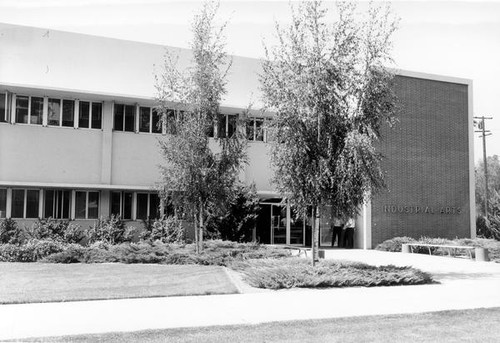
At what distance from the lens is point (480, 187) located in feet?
289

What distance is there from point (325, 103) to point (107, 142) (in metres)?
13.1

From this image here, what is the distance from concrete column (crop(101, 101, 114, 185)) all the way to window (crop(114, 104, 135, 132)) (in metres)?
0.38

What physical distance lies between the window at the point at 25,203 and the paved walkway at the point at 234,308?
15143 mm

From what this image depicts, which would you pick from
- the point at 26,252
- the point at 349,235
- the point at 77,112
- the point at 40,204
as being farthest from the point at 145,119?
the point at 349,235

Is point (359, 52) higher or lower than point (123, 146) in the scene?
higher

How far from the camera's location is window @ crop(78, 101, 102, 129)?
25.8 metres

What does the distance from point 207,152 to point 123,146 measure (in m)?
8.48

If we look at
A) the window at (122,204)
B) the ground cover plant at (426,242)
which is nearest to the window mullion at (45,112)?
the window at (122,204)

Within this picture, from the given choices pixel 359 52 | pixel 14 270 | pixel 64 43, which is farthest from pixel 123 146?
pixel 359 52

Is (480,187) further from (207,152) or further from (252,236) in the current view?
(207,152)

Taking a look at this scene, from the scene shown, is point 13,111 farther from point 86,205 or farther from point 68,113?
point 86,205

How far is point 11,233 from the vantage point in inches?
901

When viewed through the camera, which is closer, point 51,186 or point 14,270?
point 14,270

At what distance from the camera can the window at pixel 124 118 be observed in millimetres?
26458
